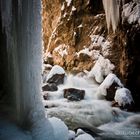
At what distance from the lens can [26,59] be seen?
4.32m

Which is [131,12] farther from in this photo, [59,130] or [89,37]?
[59,130]

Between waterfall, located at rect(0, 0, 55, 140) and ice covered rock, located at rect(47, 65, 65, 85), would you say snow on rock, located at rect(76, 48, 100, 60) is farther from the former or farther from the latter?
waterfall, located at rect(0, 0, 55, 140)

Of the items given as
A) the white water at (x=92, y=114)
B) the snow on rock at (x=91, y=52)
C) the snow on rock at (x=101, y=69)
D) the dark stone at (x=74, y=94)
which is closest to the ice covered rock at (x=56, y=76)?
the white water at (x=92, y=114)

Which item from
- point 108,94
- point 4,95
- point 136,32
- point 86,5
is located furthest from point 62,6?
point 4,95

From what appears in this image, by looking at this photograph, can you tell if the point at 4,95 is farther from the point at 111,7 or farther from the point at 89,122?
the point at 111,7

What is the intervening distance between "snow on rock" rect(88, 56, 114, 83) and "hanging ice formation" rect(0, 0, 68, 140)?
31.4 ft

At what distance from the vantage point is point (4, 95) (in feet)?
16.0

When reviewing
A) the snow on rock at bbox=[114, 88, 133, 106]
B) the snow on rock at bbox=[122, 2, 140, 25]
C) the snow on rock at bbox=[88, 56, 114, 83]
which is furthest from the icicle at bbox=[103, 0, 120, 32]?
the snow on rock at bbox=[114, 88, 133, 106]

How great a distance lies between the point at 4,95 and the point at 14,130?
3.34 ft

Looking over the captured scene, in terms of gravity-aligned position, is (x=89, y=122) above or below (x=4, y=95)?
below

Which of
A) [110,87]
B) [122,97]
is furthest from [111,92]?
[122,97]

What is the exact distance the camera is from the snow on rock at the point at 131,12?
11.8m

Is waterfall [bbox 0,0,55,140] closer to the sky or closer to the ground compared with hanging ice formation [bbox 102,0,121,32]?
closer to the ground

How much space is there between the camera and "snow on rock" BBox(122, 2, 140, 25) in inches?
465
